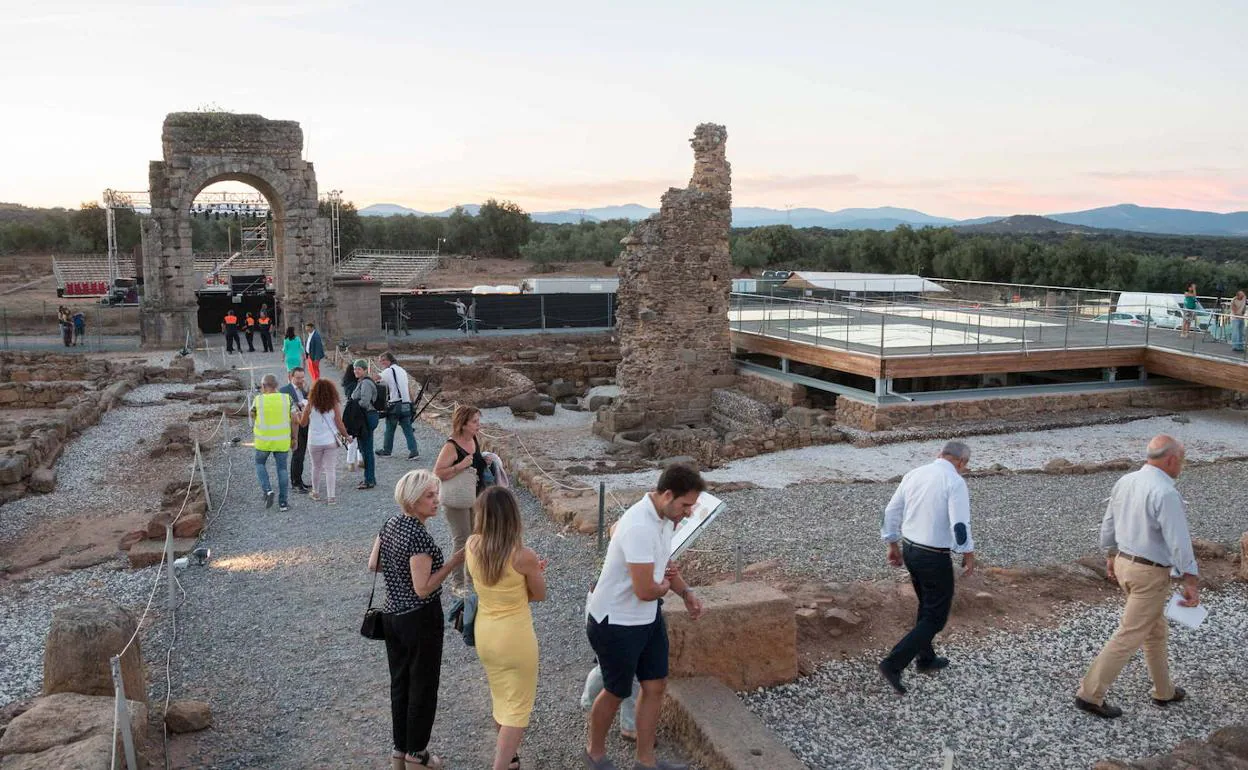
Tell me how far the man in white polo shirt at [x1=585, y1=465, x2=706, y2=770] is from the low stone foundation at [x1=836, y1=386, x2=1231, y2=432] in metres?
12.6

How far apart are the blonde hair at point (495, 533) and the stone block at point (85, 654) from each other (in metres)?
2.34

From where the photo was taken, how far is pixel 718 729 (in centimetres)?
512

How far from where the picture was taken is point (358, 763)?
5.18 m

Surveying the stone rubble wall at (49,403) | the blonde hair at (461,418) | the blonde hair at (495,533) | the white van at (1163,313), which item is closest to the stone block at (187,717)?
the blonde hair at (495,533)

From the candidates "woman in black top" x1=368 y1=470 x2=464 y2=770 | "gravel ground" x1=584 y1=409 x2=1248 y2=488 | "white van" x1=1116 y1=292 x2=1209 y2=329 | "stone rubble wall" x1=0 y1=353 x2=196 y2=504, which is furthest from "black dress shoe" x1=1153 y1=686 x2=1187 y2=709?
"white van" x1=1116 y1=292 x2=1209 y2=329

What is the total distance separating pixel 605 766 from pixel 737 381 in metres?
17.3

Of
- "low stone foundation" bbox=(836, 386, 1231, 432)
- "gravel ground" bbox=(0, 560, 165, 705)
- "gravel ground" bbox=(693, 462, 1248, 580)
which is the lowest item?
"gravel ground" bbox=(0, 560, 165, 705)

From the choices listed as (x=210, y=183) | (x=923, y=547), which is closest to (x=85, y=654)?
(x=923, y=547)

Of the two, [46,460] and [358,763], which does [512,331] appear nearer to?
[46,460]

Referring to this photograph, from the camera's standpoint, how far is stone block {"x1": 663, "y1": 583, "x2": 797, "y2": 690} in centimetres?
566

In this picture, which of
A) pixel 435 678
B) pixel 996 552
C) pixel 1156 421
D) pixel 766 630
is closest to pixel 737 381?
pixel 1156 421

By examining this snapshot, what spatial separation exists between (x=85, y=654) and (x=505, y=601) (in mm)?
2561

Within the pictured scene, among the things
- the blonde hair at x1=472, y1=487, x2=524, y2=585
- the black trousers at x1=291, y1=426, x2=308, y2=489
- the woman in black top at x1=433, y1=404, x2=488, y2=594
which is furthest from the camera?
the black trousers at x1=291, y1=426, x2=308, y2=489

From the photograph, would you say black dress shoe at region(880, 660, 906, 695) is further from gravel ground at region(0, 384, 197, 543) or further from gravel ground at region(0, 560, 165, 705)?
gravel ground at region(0, 384, 197, 543)
